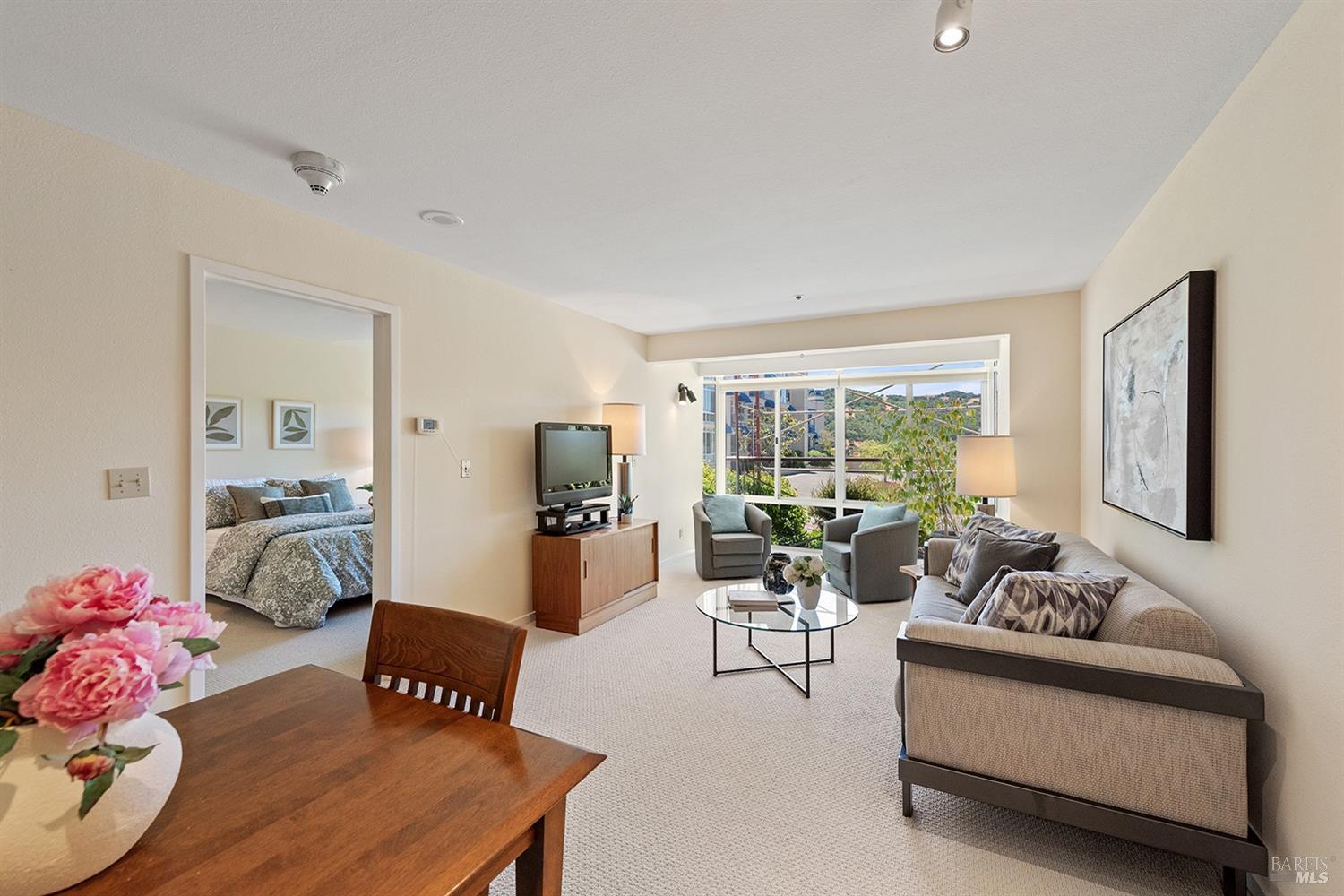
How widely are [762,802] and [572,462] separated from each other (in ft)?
8.98

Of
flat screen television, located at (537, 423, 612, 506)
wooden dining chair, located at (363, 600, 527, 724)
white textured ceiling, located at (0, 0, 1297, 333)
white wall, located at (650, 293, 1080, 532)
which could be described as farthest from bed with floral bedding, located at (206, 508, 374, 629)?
white wall, located at (650, 293, 1080, 532)

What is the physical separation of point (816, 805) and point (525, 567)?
2608mm

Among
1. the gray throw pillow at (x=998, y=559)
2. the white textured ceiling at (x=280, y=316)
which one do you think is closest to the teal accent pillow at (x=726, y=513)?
the gray throw pillow at (x=998, y=559)

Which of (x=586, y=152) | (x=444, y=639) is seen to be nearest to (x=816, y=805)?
(x=444, y=639)

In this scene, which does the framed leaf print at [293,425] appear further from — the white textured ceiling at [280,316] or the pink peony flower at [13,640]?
the pink peony flower at [13,640]

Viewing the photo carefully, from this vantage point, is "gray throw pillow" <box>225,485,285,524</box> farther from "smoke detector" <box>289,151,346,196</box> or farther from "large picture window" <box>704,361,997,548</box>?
"large picture window" <box>704,361,997,548</box>

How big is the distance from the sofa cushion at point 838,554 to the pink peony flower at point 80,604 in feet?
14.6

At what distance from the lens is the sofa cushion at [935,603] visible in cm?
281

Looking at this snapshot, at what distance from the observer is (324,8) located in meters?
1.46

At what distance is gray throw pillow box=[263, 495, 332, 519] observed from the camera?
16.7 feet

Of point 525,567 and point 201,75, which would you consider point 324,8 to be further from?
point 525,567

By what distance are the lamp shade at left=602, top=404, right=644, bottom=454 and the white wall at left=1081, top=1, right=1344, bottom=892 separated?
139 inches

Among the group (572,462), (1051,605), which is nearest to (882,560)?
(572,462)

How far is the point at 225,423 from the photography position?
554cm
